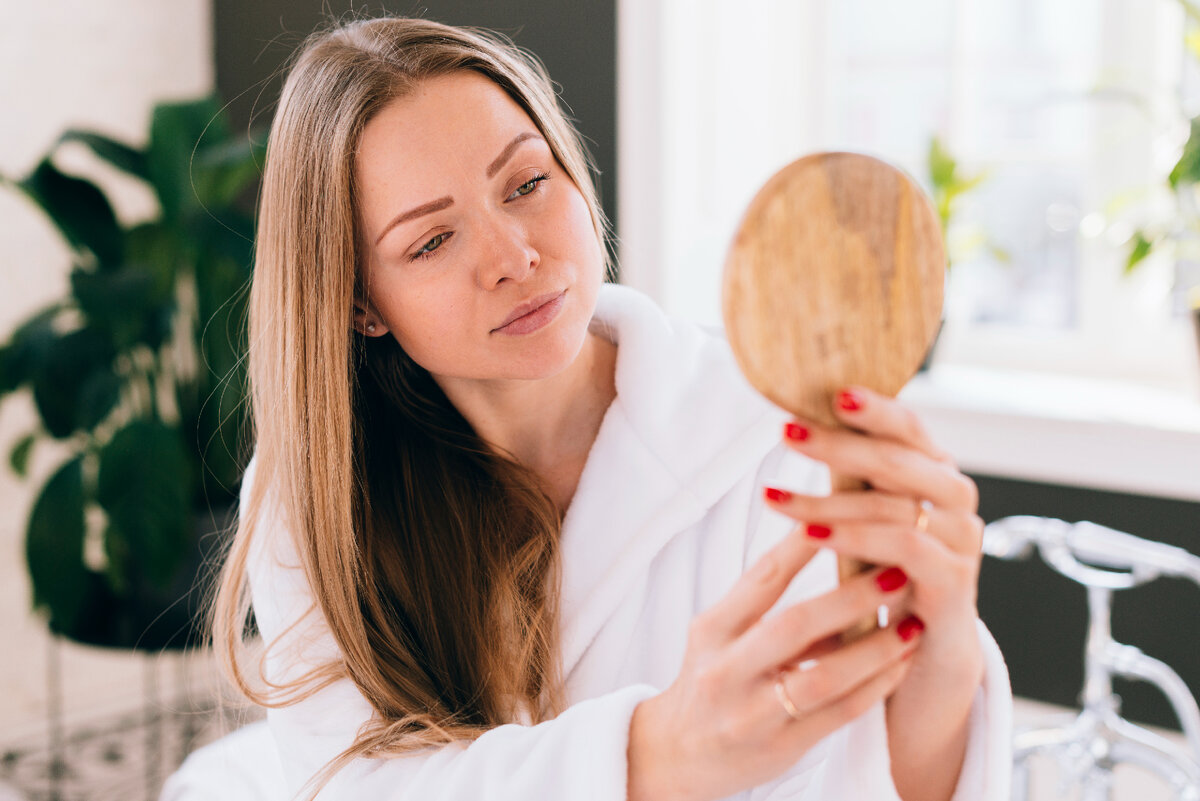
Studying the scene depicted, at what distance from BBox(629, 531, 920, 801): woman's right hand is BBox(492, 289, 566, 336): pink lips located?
13.8 inches

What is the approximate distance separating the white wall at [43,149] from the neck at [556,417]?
181cm

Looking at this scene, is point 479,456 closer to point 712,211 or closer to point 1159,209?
point 712,211

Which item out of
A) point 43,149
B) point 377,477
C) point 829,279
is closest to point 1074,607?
point 377,477

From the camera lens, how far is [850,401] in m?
0.43

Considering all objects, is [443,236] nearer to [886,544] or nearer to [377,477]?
[377,477]

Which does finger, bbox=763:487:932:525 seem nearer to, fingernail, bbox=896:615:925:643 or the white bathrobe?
fingernail, bbox=896:615:925:643

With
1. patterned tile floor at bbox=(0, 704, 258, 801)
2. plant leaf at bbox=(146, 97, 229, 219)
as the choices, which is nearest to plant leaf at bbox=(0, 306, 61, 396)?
plant leaf at bbox=(146, 97, 229, 219)

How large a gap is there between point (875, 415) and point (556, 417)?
685mm

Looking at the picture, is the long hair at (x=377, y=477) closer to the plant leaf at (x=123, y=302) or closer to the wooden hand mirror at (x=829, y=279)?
the wooden hand mirror at (x=829, y=279)

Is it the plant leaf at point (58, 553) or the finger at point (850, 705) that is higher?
the finger at point (850, 705)

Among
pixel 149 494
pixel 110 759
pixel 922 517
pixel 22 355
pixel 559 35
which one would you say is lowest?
pixel 110 759

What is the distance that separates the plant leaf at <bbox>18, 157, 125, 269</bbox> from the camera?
216 cm

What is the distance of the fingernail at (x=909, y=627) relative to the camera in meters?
0.49

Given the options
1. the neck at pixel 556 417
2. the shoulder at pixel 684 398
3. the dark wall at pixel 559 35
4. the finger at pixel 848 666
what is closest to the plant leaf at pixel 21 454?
the dark wall at pixel 559 35
